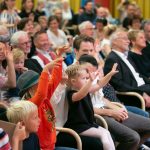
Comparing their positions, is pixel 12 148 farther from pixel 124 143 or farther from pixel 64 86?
pixel 124 143

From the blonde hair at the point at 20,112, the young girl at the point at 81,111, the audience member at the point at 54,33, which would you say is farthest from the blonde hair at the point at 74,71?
Result: the audience member at the point at 54,33

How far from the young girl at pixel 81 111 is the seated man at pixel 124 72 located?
121 centimetres

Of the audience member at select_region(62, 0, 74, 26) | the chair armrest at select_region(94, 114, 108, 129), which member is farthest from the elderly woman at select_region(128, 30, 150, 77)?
the audience member at select_region(62, 0, 74, 26)

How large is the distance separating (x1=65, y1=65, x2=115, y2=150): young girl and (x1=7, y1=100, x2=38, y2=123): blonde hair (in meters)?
0.83

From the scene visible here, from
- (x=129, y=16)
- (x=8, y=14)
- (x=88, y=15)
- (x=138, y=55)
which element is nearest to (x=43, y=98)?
(x=138, y=55)

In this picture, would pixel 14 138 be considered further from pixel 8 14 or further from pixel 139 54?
pixel 8 14

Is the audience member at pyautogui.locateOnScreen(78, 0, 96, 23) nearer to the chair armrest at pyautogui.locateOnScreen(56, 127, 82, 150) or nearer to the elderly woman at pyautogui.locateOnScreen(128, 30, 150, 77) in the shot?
the elderly woman at pyautogui.locateOnScreen(128, 30, 150, 77)

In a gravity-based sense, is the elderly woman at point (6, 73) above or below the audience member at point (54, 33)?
above

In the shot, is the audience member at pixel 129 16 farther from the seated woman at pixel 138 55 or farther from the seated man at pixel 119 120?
the seated man at pixel 119 120

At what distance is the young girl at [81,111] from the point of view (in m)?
3.98

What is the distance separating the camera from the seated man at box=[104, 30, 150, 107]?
5309 mm

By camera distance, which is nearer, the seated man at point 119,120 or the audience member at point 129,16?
the seated man at point 119,120

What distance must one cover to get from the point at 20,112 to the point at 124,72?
2424 millimetres

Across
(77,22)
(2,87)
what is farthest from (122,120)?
(77,22)
